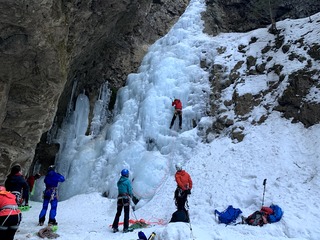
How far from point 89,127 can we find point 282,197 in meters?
10.5

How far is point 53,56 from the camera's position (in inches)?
415

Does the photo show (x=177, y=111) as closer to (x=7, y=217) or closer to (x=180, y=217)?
(x=180, y=217)

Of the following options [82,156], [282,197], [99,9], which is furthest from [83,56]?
[282,197]

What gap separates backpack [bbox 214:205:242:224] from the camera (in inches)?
346

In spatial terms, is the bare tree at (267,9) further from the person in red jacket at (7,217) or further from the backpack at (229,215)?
the person in red jacket at (7,217)

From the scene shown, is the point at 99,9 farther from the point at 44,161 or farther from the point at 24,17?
the point at 44,161

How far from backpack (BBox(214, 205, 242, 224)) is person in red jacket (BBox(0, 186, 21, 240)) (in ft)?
17.3

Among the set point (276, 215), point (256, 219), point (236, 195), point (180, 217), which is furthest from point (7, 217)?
point (236, 195)

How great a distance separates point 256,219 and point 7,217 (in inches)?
217

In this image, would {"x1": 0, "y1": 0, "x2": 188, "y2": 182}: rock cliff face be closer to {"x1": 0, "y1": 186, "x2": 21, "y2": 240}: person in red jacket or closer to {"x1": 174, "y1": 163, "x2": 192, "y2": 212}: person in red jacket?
{"x1": 0, "y1": 186, "x2": 21, "y2": 240}: person in red jacket

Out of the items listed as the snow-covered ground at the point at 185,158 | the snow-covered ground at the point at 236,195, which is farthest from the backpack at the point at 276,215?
the snow-covered ground at the point at 185,158

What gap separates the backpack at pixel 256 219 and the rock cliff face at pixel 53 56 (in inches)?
193

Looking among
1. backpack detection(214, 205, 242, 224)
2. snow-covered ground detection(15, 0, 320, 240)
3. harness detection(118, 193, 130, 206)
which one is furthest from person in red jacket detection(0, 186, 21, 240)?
backpack detection(214, 205, 242, 224)

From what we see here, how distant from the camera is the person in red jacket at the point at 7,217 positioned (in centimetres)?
513
